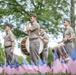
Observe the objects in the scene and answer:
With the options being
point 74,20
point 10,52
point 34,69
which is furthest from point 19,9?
point 34,69

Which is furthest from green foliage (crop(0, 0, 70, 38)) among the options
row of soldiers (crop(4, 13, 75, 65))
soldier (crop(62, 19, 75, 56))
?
soldier (crop(62, 19, 75, 56))

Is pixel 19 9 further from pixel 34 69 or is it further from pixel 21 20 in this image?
pixel 34 69

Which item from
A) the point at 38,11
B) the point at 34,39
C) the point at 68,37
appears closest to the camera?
the point at 34,39

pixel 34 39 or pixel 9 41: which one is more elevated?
pixel 34 39

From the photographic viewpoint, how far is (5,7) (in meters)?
28.7

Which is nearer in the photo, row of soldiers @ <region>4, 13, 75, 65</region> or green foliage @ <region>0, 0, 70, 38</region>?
row of soldiers @ <region>4, 13, 75, 65</region>

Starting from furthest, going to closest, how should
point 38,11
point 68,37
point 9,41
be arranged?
point 38,11, point 9,41, point 68,37

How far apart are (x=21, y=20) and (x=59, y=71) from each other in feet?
73.6

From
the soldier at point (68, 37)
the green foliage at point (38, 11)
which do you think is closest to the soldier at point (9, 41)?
the soldier at point (68, 37)

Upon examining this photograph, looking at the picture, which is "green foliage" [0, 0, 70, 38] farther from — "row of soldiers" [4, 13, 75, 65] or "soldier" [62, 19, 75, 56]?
"soldier" [62, 19, 75, 56]

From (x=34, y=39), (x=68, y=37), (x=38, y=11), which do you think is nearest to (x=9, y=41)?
(x=34, y=39)

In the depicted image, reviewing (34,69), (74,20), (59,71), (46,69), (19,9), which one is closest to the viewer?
(59,71)

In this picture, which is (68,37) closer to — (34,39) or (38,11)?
(34,39)

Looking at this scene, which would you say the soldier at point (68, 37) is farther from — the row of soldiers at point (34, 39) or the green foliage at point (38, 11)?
the green foliage at point (38, 11)
